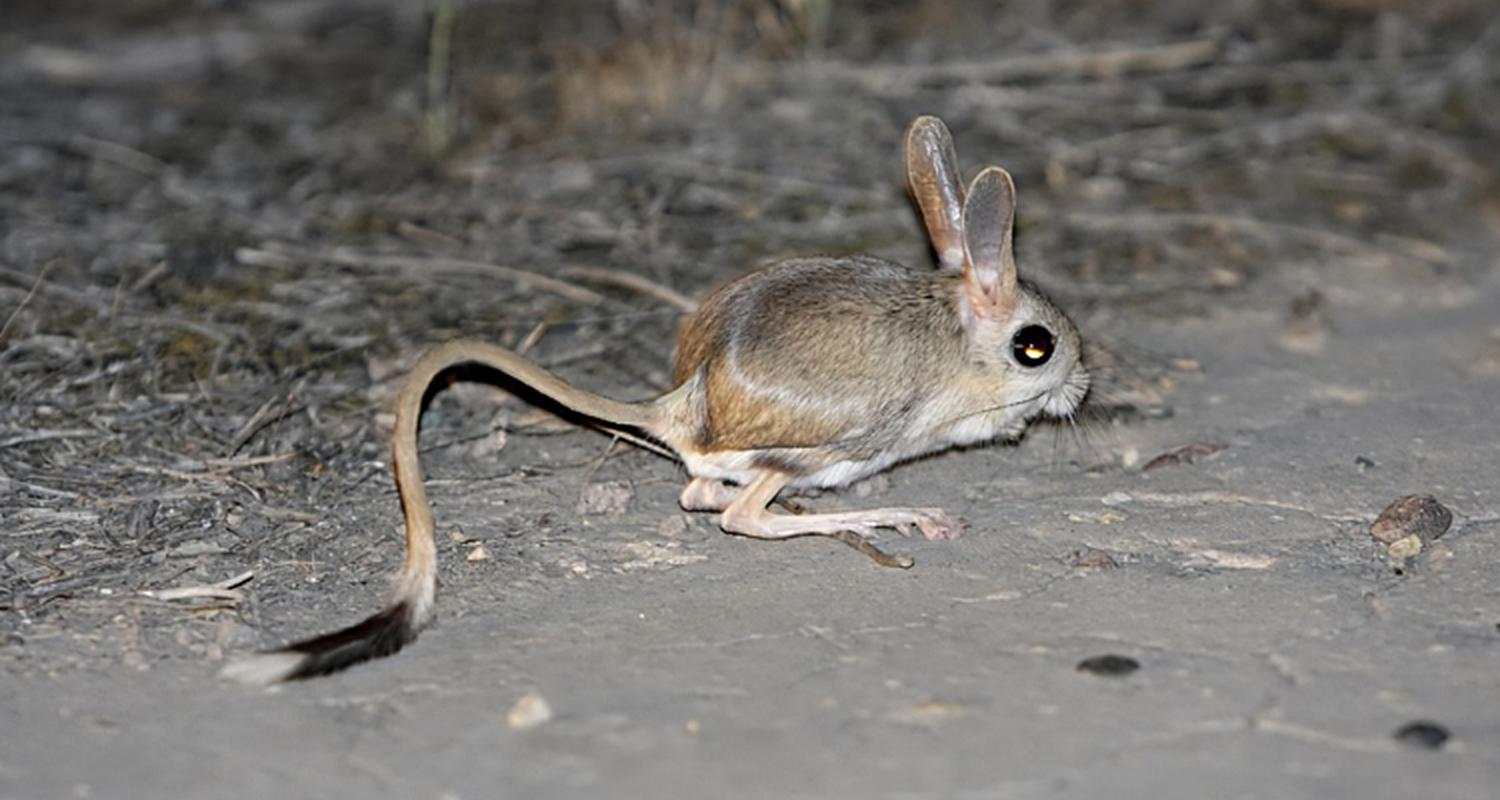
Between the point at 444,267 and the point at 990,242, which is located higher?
the point at 990,242

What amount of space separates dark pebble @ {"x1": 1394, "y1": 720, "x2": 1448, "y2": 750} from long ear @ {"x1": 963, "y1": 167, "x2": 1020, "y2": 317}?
1.45 m

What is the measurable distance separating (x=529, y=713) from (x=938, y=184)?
183 cm

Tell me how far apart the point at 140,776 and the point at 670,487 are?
1621 mm

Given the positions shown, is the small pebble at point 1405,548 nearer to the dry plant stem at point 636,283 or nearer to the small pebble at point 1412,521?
the small pebble at point 1412,521

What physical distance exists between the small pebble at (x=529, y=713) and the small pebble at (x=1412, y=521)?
1.88m

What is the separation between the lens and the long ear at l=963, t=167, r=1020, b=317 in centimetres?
422

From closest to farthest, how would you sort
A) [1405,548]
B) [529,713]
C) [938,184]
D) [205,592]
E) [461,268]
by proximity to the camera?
1. [529,713]
2. [205,592]
3. [1405,548]
4. [938,184]
5. [461,268]

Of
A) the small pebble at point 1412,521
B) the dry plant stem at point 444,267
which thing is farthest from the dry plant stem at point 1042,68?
the small pebble at point 1412,521

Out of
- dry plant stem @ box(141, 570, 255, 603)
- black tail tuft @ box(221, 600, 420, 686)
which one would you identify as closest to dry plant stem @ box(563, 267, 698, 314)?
dry plant stem @ box(141, 570, 255, 603)

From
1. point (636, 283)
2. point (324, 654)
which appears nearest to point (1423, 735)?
point (324, 654)

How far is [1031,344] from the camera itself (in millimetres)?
4473

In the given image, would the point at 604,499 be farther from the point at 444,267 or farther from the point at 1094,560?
the point at 444,267

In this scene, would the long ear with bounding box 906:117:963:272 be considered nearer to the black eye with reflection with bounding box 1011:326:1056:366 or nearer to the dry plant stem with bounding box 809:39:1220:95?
the black eye with reflection with bounding box 1011:326:1056:366

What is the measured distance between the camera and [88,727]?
3.48 meters
